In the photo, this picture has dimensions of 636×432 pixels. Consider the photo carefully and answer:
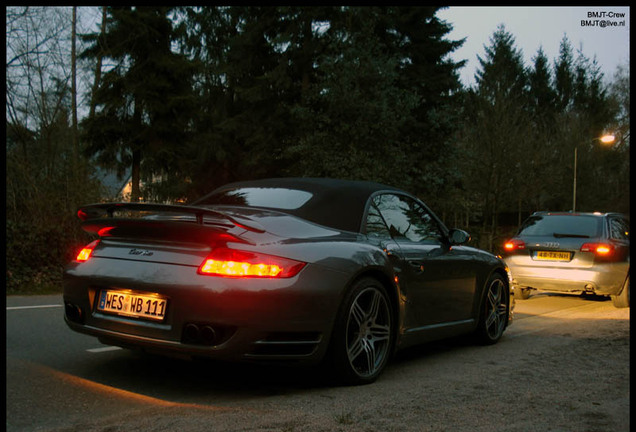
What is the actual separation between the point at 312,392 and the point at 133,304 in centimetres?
127

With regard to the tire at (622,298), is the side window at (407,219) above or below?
above

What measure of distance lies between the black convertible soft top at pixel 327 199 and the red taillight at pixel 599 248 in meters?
6.05

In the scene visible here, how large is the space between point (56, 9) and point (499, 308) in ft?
43.7

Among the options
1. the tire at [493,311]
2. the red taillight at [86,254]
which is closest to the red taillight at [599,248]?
the tire at [493,311]

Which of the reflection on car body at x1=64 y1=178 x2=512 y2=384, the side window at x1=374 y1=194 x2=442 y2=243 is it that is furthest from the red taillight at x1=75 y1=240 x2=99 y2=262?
the side window at x1=374 y1=194 x2=442 y2=243

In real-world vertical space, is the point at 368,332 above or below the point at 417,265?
below

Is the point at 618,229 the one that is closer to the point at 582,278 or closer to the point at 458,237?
the point at 582,278

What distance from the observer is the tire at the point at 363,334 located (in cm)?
439

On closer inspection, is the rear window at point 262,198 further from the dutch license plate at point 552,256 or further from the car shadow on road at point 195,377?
the dutch license plate at point 552,256

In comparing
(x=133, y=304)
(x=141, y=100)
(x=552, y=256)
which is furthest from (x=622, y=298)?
(x=141, y=100)

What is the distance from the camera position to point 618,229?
1112cm

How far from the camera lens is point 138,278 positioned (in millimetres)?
4164

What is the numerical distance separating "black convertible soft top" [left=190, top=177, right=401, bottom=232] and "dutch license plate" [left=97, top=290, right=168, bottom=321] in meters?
1.10

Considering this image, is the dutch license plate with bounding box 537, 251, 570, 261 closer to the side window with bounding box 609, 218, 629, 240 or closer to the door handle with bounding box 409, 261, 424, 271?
the side window with bounding box 609, 218, 629, 240
